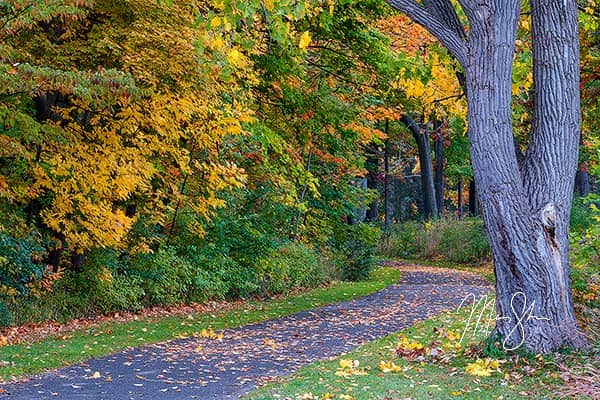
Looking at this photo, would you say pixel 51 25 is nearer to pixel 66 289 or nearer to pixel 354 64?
pixel 66 289

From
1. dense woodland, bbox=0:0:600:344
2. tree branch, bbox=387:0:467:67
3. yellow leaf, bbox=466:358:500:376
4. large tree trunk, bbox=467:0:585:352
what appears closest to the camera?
yellow leaf, bbox=466:358:500:376

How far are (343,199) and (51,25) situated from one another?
45.7 feet

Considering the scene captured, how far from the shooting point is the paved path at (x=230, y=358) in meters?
7.65

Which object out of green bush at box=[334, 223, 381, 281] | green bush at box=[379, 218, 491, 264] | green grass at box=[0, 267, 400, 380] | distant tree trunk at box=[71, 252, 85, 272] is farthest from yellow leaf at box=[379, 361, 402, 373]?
green bush at box=[379, 218, 491, 264]

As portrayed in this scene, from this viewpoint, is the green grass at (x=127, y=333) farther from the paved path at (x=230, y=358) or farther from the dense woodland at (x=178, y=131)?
the dense woodland at (x=178, y=131)

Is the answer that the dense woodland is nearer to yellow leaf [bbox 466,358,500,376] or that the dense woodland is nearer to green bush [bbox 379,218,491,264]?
yellow leaf [bbox 466,358,500,376]

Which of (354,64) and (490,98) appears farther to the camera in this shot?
(354,64)

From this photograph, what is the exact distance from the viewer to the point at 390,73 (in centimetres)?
1673

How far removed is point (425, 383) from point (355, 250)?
16354 millimetres

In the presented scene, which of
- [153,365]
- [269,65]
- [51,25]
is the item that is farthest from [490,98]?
[269,65]

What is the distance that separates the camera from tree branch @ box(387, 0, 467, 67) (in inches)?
326

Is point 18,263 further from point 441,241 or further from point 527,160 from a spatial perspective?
point 441,241

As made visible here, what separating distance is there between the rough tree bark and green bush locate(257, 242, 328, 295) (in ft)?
34.4

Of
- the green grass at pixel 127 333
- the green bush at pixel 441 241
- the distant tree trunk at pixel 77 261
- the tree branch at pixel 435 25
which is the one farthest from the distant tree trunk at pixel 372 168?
the tree branch at pixel 435 25
